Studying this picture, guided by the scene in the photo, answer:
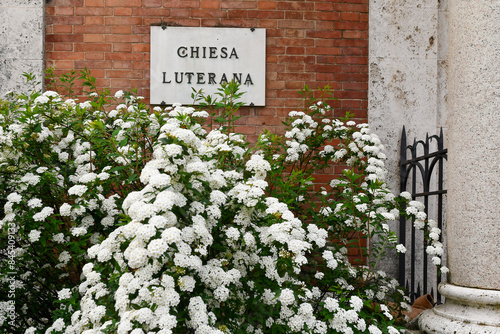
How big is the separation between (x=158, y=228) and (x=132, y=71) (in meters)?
3.35

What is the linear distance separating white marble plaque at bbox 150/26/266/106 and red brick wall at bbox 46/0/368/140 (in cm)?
9

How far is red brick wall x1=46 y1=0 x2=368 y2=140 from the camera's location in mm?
5102

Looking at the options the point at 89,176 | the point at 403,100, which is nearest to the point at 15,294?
the point at 89,176

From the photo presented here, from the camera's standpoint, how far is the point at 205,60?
5117mm

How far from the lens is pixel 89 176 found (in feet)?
9.89

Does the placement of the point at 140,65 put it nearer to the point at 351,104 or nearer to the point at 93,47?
the point at 93,47

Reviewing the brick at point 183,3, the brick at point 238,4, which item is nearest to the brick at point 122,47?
the brick at point 183,3

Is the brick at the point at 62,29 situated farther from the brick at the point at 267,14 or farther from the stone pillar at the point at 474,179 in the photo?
the stone pillar at the point at 474,179

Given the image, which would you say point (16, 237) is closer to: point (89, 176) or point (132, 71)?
point (89, 176)

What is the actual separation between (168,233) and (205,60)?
3343mm

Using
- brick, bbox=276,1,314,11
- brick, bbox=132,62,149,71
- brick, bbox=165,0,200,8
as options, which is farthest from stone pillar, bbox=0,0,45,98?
brick, bbox=276,1,314,11

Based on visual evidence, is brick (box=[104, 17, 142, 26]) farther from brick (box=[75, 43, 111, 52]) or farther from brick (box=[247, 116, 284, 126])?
brick (box=[247, 116, 284, 126])

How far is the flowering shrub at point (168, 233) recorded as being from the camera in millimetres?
2236

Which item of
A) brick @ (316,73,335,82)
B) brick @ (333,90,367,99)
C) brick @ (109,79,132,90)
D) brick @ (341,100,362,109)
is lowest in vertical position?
brick @ (341,100,362,109)
